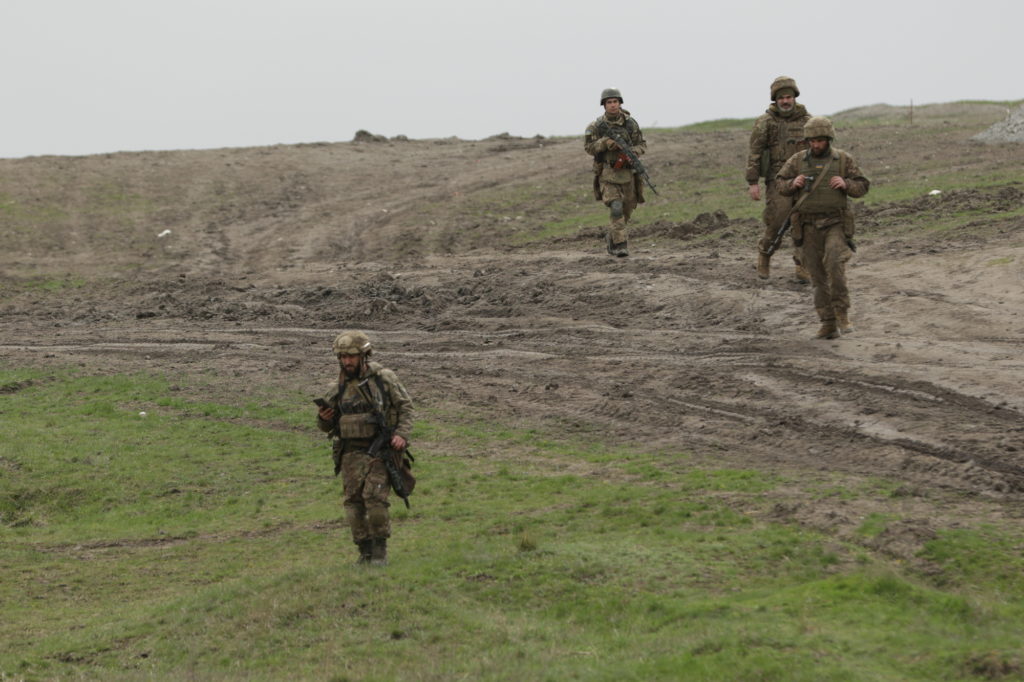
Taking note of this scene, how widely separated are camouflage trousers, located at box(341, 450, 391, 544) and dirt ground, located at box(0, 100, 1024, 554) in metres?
3.36

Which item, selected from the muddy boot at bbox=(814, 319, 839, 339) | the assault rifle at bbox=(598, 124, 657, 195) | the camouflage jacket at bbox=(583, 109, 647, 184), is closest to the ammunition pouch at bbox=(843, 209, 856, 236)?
the muddy boot at bbox=(814, 319, 839, 339)

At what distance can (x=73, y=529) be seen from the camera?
44.8 feet

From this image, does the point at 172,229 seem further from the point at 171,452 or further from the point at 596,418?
the point at 596,418

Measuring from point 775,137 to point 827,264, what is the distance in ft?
10.2

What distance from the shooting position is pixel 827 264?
15297mm

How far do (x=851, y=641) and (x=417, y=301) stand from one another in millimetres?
14257

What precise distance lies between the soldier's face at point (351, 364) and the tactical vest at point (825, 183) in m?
6.60

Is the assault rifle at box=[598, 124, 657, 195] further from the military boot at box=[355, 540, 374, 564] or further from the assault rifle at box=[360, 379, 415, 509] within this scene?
the military boot at box=[355, 540, 374, 564]

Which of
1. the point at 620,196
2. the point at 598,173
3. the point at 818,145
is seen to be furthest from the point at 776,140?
the point at 598,173

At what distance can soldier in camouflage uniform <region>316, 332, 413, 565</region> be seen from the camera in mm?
10703

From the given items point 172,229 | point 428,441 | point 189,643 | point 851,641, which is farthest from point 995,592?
point 172,229

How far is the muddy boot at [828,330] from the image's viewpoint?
16.0 m

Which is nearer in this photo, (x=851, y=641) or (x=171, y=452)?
(x=851, y=641)

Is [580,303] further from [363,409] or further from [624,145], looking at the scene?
[363,409]
